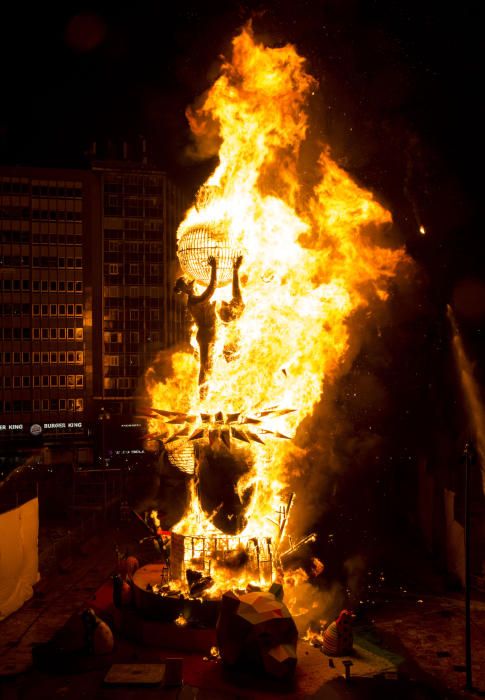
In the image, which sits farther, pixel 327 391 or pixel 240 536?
pixel 327 391

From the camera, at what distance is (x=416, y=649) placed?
48.0ft

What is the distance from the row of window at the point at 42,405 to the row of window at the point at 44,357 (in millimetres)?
3364

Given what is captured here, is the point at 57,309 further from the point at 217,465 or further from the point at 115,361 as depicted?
the point at 217,465

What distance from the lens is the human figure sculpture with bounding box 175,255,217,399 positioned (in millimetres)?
17609

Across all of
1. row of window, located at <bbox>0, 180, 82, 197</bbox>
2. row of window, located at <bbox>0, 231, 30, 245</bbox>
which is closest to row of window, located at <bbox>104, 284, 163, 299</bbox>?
row of window, located at <bbox>0, 231, 30, 245</bbox>

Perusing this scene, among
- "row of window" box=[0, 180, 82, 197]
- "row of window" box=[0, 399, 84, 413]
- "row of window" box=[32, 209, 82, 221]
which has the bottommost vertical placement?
"row of window" box=[0, 399, 84, 413]

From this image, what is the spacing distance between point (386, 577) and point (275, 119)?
14382 millimetres

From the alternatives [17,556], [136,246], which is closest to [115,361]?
[136,246]

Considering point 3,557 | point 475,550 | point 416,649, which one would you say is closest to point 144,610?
point 3,557

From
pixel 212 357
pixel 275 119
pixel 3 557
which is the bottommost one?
pixel 3 557

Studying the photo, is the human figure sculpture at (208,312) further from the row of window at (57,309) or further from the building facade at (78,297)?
the row of window at (57,309)

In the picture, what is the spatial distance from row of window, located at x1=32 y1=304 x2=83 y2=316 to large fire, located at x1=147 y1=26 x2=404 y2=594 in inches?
1590

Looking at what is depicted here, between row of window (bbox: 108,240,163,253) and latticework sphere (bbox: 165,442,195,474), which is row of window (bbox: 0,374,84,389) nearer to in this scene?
row of window (bbox: 108,240,163,253)

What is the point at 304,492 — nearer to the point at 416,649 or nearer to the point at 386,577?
the point at 386,577
